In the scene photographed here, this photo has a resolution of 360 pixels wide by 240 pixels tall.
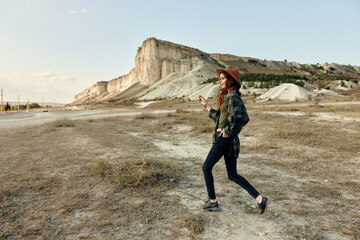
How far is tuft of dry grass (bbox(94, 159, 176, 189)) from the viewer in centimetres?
402

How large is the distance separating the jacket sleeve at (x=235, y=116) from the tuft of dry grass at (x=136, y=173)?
6.75 ft

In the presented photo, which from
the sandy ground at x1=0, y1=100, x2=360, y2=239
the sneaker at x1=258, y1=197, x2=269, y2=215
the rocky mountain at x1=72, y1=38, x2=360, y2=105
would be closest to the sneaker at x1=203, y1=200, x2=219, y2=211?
the sandy ground at x1=0, y1=100, x2=360, y2=239

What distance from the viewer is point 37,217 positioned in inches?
117

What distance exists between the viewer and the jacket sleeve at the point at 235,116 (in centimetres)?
259

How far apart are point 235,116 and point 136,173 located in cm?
244

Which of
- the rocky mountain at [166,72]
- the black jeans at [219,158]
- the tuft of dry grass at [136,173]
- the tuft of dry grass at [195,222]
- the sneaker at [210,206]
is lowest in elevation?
the tuft of dry grass at [195,222]

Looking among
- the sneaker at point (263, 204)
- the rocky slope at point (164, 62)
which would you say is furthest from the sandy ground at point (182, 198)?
the rocky slope at point (164, 62)

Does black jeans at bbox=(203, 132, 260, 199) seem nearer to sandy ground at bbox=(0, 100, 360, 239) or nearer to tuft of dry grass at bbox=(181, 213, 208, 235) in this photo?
tuft of dry grass at bbox=(181, 213, 208, 235)

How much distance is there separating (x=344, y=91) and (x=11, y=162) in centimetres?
4261

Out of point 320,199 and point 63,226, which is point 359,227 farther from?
point 63,226

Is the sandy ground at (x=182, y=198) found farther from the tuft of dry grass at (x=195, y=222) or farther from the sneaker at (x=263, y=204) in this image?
the sneaker at (x=263, y=204)

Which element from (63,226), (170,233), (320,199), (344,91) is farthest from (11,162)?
(344,91)

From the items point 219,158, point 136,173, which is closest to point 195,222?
point 219,158

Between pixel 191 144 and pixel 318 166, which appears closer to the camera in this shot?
pixel 318 166
